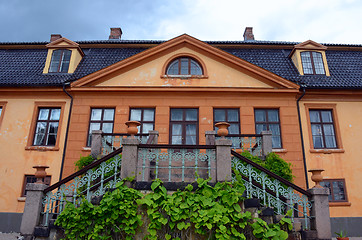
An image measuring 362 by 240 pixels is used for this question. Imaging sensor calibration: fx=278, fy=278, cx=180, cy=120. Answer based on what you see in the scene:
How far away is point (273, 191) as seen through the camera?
7.25 meters

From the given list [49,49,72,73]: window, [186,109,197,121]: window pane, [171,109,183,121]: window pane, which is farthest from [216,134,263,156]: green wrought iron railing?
[49,49,72,73]: window

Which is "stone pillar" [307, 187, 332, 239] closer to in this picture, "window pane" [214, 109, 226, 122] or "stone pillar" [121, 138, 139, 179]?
"stone pillar" [121, 138, 139, 179]

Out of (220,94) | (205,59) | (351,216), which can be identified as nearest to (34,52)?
(205,59)

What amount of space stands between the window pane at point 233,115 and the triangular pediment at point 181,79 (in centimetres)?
130

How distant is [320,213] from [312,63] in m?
10.5

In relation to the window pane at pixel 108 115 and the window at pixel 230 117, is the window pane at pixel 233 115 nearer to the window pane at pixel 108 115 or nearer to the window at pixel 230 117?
the window at pixel 230 117

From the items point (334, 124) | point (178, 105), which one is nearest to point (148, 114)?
point (178, 105)

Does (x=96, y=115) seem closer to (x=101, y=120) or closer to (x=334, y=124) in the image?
(x=101, y=120)

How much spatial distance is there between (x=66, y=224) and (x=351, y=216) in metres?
11.3

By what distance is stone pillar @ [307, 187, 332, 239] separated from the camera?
6434 mm

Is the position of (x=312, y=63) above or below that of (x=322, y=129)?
above

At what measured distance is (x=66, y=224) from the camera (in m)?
6.32

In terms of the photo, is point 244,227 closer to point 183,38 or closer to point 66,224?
point 66,224

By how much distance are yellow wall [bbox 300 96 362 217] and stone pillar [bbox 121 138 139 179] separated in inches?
349
